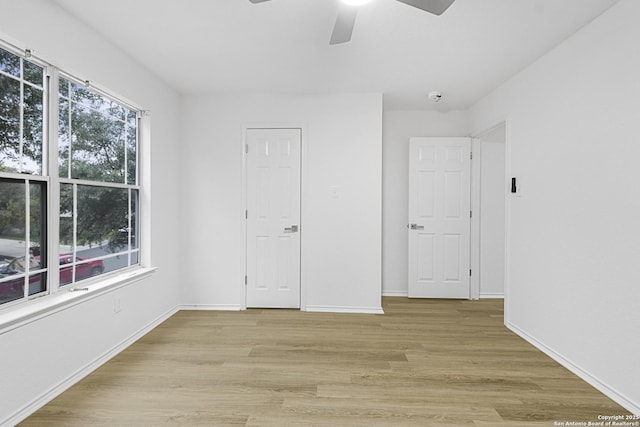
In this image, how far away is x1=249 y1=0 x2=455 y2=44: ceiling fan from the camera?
1.76 meters

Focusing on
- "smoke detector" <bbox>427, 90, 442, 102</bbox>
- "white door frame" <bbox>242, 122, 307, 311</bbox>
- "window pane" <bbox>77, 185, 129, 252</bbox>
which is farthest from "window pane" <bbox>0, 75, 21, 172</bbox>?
"smoke detector" <bbox>427, 90, 442, 102</bbox>

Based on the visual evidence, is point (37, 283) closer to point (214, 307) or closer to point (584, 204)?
point (214, 307)

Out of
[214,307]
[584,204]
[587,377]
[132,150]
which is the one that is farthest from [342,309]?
[132,150]

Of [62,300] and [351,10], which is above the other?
[351,10]

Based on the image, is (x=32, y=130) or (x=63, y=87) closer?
(x=32, y=130)

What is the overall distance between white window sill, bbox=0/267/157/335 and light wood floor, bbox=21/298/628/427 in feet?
1.81

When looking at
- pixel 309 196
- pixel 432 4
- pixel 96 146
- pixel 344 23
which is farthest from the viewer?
pixel 309 196

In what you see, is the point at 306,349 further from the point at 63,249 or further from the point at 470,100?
the point at 470,100

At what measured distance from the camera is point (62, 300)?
215 centimetres

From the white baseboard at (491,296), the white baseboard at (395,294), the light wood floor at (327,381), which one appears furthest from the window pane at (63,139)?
the white baseboard at (491,296)

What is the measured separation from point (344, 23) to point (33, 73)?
195cm

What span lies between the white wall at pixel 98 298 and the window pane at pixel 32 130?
0.85ft

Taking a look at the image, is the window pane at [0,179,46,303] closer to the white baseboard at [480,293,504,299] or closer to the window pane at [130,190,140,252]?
the window pane at [130,190,140,252]

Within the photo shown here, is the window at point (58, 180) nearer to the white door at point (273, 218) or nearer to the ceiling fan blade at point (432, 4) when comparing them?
the white door at point (273, 218)
